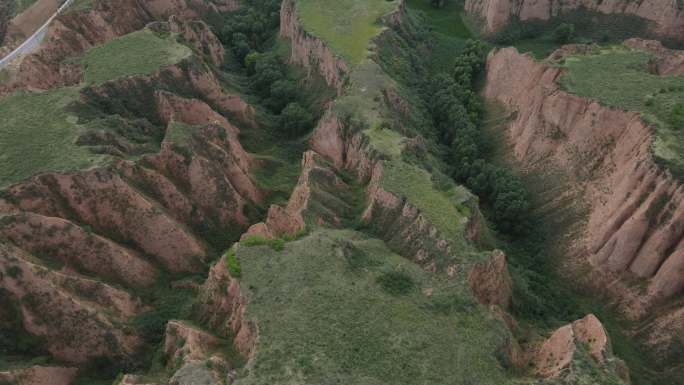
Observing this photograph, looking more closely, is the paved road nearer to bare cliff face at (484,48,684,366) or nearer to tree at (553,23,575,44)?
bare cliff face at (484,48,684,366)

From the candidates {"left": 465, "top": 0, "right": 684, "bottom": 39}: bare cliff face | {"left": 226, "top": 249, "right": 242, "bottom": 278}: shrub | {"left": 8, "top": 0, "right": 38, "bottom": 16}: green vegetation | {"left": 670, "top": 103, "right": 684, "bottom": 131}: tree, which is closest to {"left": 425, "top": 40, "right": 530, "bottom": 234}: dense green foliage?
{"left": 465, "top": 0, "right": 684, "bottom": 39}: bare cliff face

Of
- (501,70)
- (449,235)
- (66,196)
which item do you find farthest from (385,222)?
(501,70)

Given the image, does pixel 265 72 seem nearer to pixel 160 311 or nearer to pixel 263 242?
pixel 263 242

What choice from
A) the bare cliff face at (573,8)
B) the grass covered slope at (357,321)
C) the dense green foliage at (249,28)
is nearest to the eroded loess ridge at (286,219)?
the grass covered slope at (357,321)

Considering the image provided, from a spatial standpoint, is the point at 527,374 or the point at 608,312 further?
the point at 608,312

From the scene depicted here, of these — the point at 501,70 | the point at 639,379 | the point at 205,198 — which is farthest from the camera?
the point at 501,70

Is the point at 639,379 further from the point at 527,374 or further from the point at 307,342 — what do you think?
the point at 307,342

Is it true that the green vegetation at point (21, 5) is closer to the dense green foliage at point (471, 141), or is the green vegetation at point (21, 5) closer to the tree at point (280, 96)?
the tree at point (280, 96)
